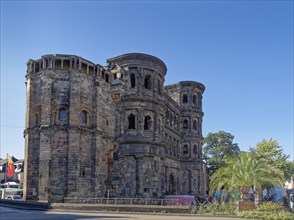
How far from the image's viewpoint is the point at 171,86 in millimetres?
57156

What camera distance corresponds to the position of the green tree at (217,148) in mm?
69812

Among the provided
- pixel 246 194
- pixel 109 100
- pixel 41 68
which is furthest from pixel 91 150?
pixel 246 194

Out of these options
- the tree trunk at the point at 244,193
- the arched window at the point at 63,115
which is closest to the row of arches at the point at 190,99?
the arched window at the point at 63,115

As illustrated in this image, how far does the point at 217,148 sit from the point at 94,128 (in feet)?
135

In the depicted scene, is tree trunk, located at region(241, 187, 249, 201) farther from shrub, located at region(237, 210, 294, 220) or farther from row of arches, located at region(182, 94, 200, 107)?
row of arches, located at region(182, 94, 200, 107)

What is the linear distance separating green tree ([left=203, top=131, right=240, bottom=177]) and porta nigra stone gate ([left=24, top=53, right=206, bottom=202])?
27108 millimetres

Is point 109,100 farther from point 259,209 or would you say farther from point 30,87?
point 259,209

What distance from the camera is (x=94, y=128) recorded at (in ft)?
113

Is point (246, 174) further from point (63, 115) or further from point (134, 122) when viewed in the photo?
point (63, 115)

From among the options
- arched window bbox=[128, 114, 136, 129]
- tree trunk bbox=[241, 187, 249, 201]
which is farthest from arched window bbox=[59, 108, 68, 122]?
tree trunk bbox=[241, 187, 249, 201]

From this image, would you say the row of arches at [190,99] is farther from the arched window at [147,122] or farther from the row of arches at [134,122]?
the row of arches at [134,122]

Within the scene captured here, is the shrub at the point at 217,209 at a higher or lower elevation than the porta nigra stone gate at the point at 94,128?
lower

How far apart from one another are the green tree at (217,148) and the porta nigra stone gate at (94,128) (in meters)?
27.1

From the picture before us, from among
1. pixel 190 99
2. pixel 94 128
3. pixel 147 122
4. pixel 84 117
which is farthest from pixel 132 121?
pixel 190 99
